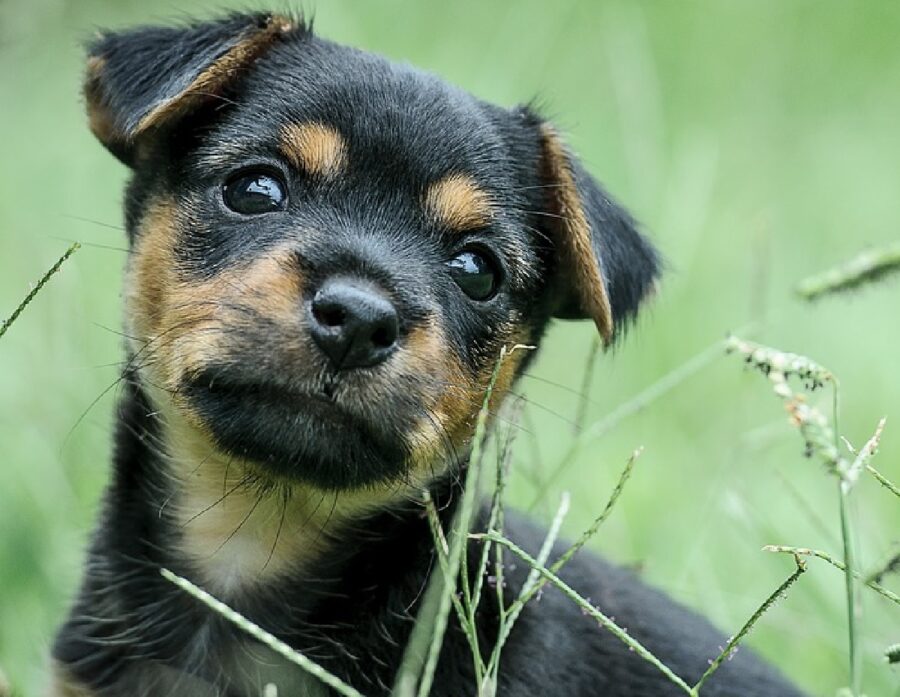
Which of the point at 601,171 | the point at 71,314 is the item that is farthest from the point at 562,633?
the point at 601,171

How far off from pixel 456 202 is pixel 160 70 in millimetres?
958

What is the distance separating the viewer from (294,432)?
379 cm

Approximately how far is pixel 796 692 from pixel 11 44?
640cm

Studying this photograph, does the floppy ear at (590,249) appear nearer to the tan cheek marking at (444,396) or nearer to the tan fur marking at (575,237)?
the tan fur marking at (575,237)

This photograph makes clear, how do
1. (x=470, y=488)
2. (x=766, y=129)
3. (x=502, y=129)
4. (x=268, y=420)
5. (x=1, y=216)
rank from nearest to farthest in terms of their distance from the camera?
(x=470, y=488), (x=268, y=420), (x=502, y=129), (x=1, y=216), (x=766, y=129)

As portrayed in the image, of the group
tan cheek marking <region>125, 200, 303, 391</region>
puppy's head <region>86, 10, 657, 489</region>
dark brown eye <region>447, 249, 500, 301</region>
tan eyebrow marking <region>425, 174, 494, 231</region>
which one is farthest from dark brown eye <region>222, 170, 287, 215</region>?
dark brown eye <region>447, 249, 500, 301</region>

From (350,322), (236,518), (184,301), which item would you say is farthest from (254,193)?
(236,518)

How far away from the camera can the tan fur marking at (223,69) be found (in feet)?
13.9

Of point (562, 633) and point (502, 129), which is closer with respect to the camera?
point (562, 633)

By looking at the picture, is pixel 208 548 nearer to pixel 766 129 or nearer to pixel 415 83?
pixel 415 83

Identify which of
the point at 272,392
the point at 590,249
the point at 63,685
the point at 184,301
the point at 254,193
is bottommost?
the point at 63,685

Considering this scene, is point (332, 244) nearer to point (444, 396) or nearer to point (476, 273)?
point (444, 396)

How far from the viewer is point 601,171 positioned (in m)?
9.91

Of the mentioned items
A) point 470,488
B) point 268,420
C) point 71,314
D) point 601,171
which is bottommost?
point 71,314
